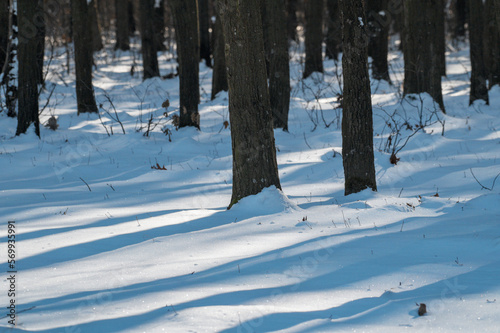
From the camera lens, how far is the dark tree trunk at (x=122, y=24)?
25.9 meters

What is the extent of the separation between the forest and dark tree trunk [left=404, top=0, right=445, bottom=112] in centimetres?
3

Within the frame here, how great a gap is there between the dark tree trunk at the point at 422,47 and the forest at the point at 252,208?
0.03 m

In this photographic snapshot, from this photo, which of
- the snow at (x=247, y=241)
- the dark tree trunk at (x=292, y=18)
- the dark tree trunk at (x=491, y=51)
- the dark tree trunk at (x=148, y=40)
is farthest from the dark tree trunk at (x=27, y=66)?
the dark tree trunk at (x=292, y=18)

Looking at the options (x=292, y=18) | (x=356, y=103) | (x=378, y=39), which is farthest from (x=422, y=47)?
(x=292, y=18)

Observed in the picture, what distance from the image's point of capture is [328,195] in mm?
6930

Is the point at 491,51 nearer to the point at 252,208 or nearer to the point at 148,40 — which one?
the point at 148,40

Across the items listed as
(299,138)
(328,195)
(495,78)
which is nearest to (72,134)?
(299,138)

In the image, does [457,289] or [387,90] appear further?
[387,90]

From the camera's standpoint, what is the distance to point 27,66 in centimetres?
994

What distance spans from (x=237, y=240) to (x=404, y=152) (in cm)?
544

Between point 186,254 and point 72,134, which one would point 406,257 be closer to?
point 186,254

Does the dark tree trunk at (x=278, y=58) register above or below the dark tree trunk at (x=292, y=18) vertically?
below

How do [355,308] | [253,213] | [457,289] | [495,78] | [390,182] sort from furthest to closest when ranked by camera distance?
[495,78]
[390,182]
[253,213]
[457,289]
[355,308]

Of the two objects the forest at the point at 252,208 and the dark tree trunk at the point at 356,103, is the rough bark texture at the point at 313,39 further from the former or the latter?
the dark tree trunk at the point at 356,103
